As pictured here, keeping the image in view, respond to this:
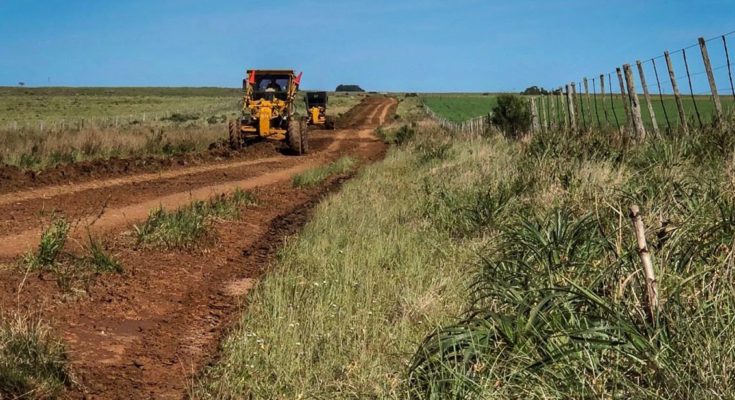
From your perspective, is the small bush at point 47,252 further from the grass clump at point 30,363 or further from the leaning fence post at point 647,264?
the leaning fence post at point 647,264

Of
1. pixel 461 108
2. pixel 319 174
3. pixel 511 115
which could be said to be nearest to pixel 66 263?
pixel 319 174

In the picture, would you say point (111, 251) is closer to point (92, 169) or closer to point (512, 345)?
point (512, 345)

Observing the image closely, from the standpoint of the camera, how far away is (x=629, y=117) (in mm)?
12195

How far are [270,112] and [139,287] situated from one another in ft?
53.8

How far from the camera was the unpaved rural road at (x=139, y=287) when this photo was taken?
4.27 metres

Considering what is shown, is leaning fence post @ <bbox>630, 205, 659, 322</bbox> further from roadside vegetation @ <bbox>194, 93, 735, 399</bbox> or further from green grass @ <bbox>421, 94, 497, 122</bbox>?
green grass @ <bbox>421, 94, 497, 122</bbox>

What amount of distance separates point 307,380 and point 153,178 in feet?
37.8

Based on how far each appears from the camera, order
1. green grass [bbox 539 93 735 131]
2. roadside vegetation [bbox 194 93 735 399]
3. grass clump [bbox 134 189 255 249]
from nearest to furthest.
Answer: roadside vegetation [bbox 194 93 735 399] < grass clump [bbox 134 189 255 249] < green grass [bbox 539 93 735 131]

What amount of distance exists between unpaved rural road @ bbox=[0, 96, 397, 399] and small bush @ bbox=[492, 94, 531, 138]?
48.6ft

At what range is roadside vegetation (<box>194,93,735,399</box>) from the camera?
2.64 meters

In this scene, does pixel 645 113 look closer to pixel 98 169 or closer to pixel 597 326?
pixel 98 169

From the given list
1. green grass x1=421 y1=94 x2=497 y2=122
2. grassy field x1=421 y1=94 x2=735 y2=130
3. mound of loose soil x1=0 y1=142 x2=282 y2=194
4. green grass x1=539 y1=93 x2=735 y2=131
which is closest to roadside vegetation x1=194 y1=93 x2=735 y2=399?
green grass x1=539 y1=93 x2=735 y2=131

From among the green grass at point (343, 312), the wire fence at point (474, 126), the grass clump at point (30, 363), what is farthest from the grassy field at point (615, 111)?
the grass clump at point (30, 363)

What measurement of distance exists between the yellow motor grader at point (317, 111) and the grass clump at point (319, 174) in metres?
19.1
